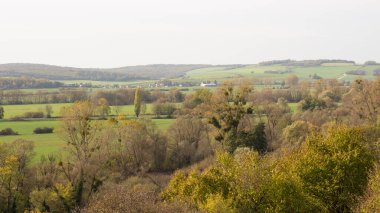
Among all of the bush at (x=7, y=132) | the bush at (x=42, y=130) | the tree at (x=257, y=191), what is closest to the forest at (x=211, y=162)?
the tree at (x=257, y=191)

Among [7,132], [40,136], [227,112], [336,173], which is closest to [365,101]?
[227,112]

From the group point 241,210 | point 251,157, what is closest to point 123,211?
point 241,210

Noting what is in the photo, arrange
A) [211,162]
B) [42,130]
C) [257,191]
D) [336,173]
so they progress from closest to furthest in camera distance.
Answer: [257,191]
[336,173]
[211,162]
[42,130]

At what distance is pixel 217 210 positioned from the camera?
1187 inches

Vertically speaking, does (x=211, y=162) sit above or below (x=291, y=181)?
below

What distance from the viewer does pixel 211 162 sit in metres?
68.1

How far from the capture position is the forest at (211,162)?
3466 cm

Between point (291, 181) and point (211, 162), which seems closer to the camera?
point (291, 181)

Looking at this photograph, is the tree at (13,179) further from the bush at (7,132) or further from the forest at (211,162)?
the bush at (7,132)

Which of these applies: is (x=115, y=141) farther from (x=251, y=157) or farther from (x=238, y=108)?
(x=251, y=157)

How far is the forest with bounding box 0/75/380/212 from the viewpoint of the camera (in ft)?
114

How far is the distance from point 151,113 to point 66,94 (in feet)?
128

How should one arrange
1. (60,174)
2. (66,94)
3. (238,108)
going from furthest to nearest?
1. (66,94)
2. (238,108)
3. (60,174)

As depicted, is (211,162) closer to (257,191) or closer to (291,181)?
(291,181)
